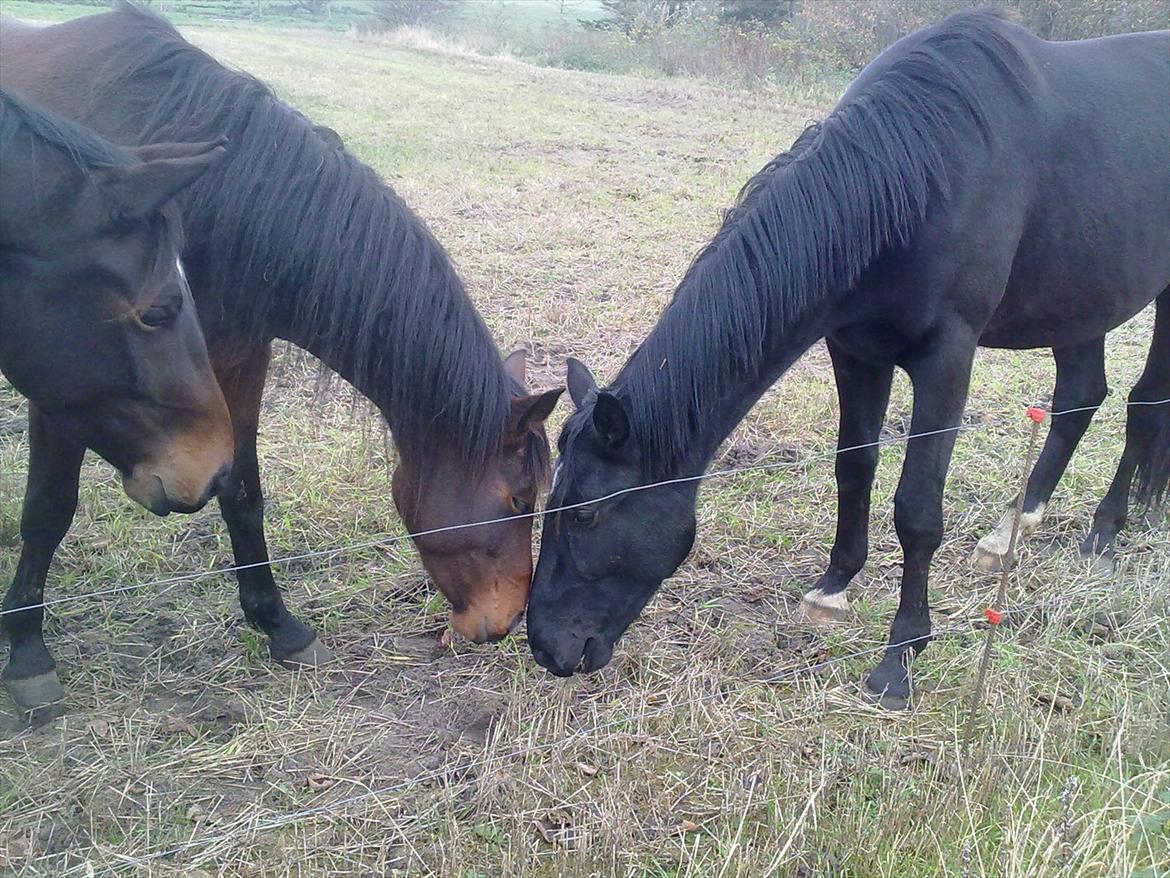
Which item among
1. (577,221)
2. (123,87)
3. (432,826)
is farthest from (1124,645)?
(577,221)

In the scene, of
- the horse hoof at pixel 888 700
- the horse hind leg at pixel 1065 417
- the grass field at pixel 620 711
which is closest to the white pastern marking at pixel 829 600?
the grass field at pixel 620 711

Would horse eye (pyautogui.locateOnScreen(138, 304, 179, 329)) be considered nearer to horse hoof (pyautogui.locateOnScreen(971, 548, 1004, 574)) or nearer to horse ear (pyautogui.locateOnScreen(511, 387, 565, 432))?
horse ear (pyautogui.locateOnScreen(511, 387, 565, 432))

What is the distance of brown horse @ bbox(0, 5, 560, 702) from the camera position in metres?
2.59

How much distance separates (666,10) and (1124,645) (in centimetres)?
2690

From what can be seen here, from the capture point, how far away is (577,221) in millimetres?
8242

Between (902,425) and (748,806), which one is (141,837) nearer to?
(748,806)

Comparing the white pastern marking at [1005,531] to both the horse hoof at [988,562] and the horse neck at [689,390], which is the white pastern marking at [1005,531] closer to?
the horse hoof at [988,562]

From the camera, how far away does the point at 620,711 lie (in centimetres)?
289

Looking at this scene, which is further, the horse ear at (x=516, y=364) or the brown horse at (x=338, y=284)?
the horse ear at (x=516, y=364)

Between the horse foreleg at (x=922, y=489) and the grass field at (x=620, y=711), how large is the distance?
0.12 meters

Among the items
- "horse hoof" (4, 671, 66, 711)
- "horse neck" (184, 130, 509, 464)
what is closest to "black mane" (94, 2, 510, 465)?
"horse neck" (184, 130, 509, 464)

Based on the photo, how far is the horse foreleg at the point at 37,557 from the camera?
111 inches

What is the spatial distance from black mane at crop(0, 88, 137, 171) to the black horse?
4.65ft

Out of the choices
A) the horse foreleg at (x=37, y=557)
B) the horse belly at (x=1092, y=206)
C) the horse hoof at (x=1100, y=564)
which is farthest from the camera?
the horse hoof at (x=1100, y=564)
